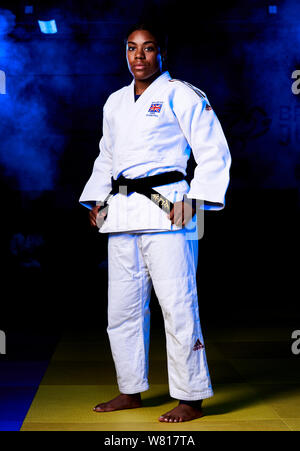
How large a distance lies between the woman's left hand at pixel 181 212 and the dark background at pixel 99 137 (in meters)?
2.78

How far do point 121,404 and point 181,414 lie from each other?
289 millimetres

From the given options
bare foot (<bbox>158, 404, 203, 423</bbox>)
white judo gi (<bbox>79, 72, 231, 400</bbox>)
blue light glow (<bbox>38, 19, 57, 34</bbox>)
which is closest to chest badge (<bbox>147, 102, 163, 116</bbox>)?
white judo gi (<bbox>79, 72, 231, 400</bbox>)

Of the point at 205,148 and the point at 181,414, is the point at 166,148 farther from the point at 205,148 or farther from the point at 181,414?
→ the point at 181,414

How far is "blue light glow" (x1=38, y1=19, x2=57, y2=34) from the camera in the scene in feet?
18.2

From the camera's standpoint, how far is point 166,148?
2309mm

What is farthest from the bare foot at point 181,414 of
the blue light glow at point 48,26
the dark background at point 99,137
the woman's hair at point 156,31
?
the blue light glow at point 48,26

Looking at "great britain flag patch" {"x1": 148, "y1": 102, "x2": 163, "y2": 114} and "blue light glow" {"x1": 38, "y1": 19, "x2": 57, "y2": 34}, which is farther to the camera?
"blue light glow" {"x1": 38, "y1": 19, "x2": 57, "y2": 34}

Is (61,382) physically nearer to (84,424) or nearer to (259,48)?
(84,424)

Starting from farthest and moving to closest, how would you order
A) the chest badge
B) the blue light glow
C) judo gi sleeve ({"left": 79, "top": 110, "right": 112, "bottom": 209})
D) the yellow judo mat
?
1. the blue light glow
2. judo gi sleeve ({"left": 79, "top": 110, "right": 112, "bottom": 209})
3. the chest badge
4. the yellow judo mat

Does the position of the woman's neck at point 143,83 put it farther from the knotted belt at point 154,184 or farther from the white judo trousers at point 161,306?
the white judo trousers at point 161,306

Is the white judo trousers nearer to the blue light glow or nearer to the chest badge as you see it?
the chest badge

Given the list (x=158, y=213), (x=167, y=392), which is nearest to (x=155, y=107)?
(x=158, y=213)

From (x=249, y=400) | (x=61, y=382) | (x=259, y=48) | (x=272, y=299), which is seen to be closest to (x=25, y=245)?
(x=272, y=299)

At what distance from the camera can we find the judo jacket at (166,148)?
2.25m
